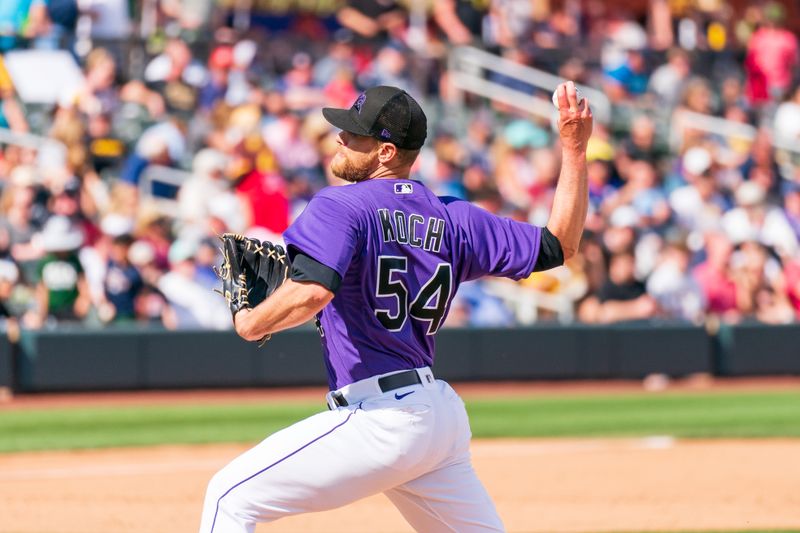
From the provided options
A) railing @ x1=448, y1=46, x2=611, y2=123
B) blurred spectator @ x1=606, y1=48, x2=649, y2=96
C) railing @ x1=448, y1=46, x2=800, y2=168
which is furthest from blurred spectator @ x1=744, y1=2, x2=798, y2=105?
railing @ x1=448, y1=46, x2=611, y2=123

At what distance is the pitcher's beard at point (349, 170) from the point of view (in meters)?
4.56

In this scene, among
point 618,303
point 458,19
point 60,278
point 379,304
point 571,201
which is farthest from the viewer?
point 458,19

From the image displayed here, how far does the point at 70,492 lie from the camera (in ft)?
28.3

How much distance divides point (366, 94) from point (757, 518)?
15.2 ft

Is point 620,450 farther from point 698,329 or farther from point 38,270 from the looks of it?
point 38,270

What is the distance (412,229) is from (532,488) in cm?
494

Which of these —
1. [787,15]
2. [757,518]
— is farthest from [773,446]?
[787,15]

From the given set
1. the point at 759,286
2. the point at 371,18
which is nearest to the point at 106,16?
the point at 371,18

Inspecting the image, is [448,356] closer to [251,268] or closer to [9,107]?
[9,107]

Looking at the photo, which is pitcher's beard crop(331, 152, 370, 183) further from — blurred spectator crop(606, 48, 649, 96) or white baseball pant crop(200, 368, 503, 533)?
blurred spectator crop(606, 48, 649, 96)

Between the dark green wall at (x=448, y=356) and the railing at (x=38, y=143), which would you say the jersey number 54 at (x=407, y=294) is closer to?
the dark green wall at (x=448, y=356)

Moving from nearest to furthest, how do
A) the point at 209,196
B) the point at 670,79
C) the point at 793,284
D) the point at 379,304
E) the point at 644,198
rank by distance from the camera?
the point at 379,304 → the point at 209,196 → the point at 793,284 → the point at 644,198 → the point at 670,79

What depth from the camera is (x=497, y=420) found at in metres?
12.4

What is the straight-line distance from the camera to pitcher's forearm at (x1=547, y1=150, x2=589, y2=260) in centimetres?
461
